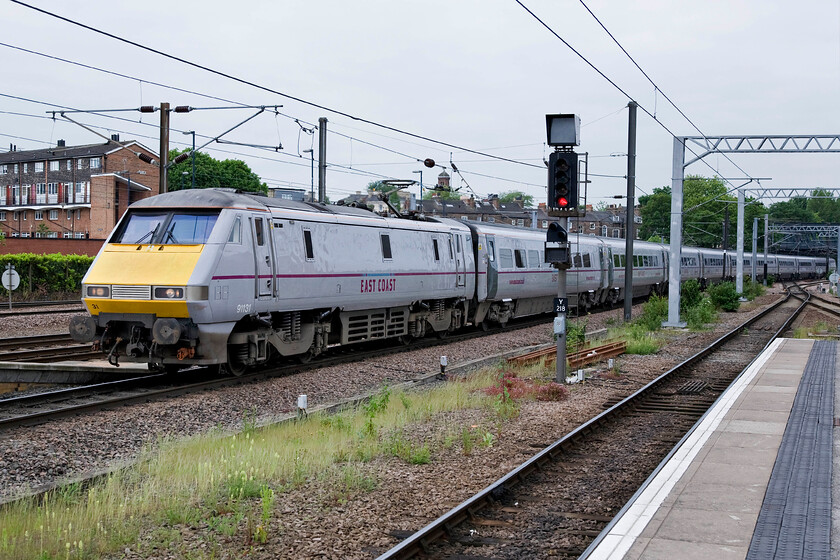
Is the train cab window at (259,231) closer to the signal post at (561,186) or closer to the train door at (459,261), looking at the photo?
the signal post at (561,186)

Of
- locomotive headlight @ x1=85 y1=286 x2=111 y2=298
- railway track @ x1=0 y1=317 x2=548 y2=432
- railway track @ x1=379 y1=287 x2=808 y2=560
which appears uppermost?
locomotive headlight @ x1=85 y1=286 x2=111 y2=298

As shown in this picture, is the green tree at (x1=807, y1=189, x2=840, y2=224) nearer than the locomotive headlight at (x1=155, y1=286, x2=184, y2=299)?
No

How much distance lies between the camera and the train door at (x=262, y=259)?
14.4m

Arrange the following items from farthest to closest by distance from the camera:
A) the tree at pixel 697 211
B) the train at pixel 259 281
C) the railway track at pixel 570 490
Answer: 1. the tree at pixel 697 211
2. the train at pixel 259 281
3. the railway track at pixel 570 490

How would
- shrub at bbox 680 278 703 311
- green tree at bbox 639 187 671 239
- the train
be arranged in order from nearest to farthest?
1. the train
2. shrub at bbox 680 278 703 311
3. green tree at bbox 639 187 671 239

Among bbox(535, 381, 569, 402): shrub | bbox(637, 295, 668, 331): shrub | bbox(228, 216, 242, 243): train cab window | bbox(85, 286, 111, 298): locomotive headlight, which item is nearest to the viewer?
bbox(85, 286, 111, 298): locomotive headlight

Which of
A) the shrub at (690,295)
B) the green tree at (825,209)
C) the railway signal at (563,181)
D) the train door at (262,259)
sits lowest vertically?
the shrub at (690,295)

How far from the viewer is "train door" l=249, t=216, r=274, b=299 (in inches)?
566

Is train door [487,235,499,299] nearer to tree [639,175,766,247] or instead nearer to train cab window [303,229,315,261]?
train cab window [303,229,315,261]

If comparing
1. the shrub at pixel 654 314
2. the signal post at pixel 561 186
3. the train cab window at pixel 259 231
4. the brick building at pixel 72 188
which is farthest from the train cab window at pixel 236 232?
the brick building at pixel 72 188

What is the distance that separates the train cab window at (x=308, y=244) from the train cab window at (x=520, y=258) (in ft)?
40.2

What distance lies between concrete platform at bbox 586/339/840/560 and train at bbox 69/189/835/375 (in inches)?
304

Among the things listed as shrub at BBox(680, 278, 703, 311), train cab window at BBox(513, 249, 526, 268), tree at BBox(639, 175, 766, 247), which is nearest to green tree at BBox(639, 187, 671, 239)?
tree at BBox(639, 175, 766, 247)

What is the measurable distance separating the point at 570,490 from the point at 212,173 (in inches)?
2964
